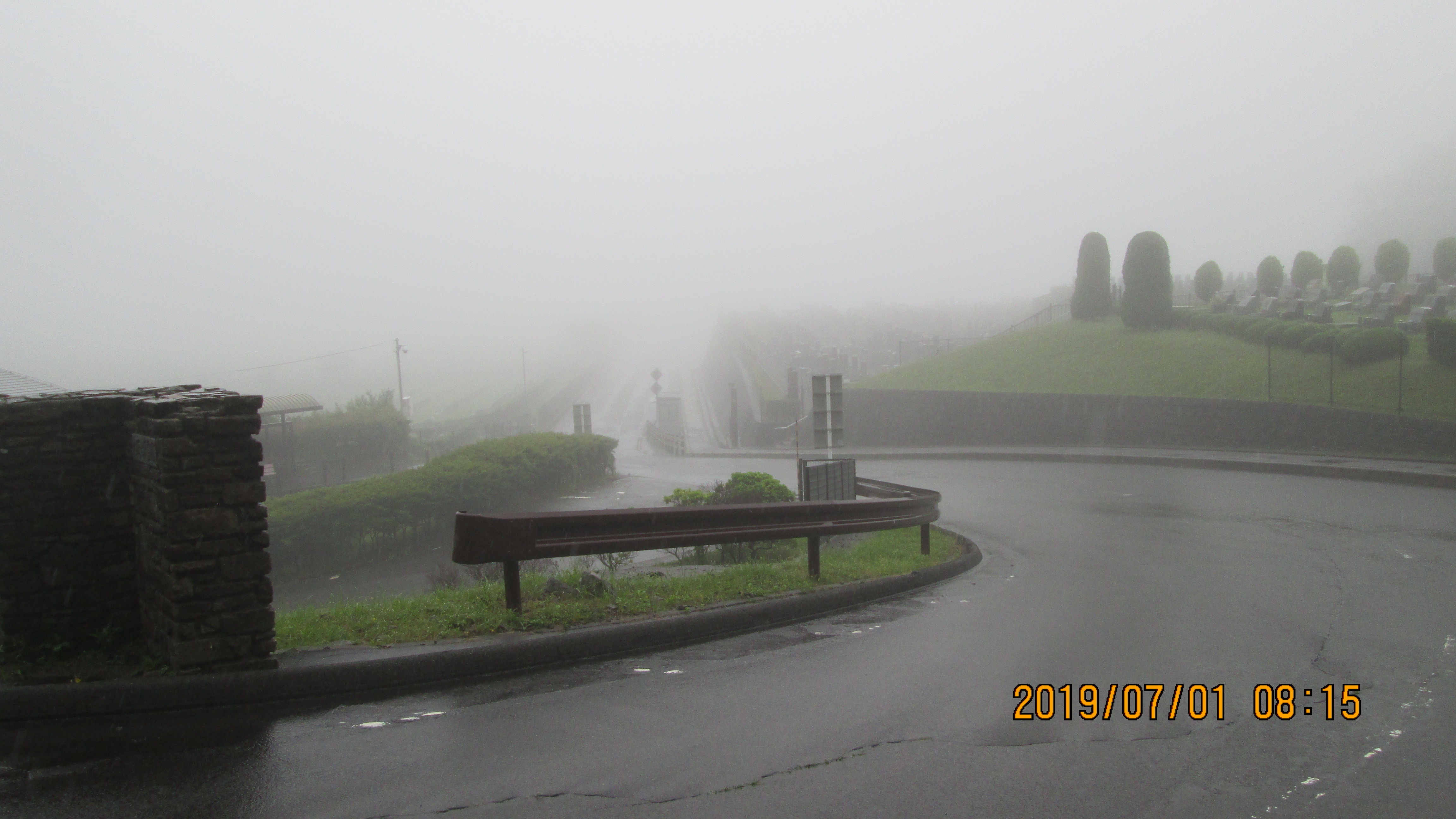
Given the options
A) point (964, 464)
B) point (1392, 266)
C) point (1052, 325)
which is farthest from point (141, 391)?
point (1392, 266)

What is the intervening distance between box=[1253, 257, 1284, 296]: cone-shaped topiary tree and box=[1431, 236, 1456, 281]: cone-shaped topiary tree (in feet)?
21.7

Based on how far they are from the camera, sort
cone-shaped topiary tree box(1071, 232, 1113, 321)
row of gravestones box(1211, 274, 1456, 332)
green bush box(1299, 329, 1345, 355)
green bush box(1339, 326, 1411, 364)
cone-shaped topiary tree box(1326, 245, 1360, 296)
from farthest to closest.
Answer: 1. cone-shaped topiary tree box(1326, 245, 1360, 296)
2. cone-shaped topiary tree box(1071, 232, 1113, 321)
3. row of gravestones box(1211, 274, 1456, 332)
4. green bush box(1299, 329, 1345, 355)
5. green bush box(1339, 326, 1411, 364)

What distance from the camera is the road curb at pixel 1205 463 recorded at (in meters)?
19.8

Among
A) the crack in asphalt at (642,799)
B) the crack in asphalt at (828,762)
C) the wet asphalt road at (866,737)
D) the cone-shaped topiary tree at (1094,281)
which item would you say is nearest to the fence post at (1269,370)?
the cone-shaped topiary tree at (1094,281)

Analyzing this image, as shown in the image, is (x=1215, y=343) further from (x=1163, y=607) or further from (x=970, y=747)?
(x=970, y=747)

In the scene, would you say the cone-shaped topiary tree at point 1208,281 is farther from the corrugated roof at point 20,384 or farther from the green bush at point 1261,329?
the corrugated roof at point 20,384

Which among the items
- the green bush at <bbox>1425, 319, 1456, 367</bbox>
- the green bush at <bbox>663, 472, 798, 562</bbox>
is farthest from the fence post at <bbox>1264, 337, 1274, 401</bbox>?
the green bush at <bbox>663, 472, 798, 562</bbox>

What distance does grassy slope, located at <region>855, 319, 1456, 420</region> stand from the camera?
2502 cm

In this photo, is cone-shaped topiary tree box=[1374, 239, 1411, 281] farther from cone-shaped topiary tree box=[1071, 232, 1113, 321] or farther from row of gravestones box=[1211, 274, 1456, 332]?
cone-shaped topiary tree box=[1071, 232, 1113, 321]

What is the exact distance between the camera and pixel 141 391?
19.8 feet

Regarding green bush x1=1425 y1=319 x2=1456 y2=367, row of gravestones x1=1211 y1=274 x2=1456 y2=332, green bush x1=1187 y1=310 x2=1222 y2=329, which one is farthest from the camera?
green bush x1=1187 y1=310 x2=1222 y2=329

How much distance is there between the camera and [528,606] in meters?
6.92

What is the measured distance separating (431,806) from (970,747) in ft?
8.61

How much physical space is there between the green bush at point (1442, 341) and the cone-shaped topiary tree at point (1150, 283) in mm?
14592
